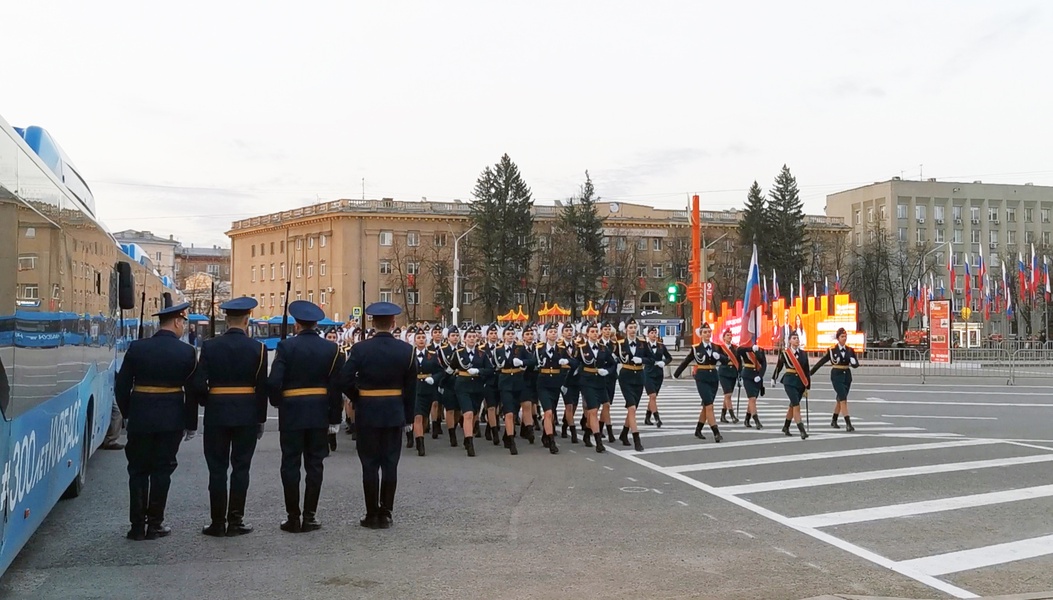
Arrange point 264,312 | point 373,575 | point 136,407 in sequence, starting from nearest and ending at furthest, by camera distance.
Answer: point 373,575 < point 136,407 < point 264,312

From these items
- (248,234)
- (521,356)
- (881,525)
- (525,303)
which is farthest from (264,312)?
(881,525)

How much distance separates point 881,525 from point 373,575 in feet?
16.3

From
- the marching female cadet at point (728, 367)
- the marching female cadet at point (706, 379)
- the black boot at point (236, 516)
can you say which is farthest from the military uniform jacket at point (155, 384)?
the marching female cadet at point (728, 367)

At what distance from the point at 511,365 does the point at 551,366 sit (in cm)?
65

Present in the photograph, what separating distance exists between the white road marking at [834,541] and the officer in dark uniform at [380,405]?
3726 mm

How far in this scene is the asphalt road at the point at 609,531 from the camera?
6840 millimetres

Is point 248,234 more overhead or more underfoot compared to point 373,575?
more overhead

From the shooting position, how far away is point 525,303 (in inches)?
3415

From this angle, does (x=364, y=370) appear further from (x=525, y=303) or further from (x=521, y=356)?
(x=525, y=303)

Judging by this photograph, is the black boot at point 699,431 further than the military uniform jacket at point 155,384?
Yes

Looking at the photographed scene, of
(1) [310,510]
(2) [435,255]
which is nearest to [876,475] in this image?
(1) [310,510]

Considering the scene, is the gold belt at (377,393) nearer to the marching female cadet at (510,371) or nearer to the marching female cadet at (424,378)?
the marching female cadet at (424,378)

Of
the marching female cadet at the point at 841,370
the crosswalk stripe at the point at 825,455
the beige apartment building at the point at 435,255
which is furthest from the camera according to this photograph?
the beige apartment building at the point at 435,255

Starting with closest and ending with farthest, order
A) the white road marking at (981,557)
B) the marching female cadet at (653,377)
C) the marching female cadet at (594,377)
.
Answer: the white road marking at (981,557) < the marching female cadet at (594,377) < the marching female cadet at (653,377)
